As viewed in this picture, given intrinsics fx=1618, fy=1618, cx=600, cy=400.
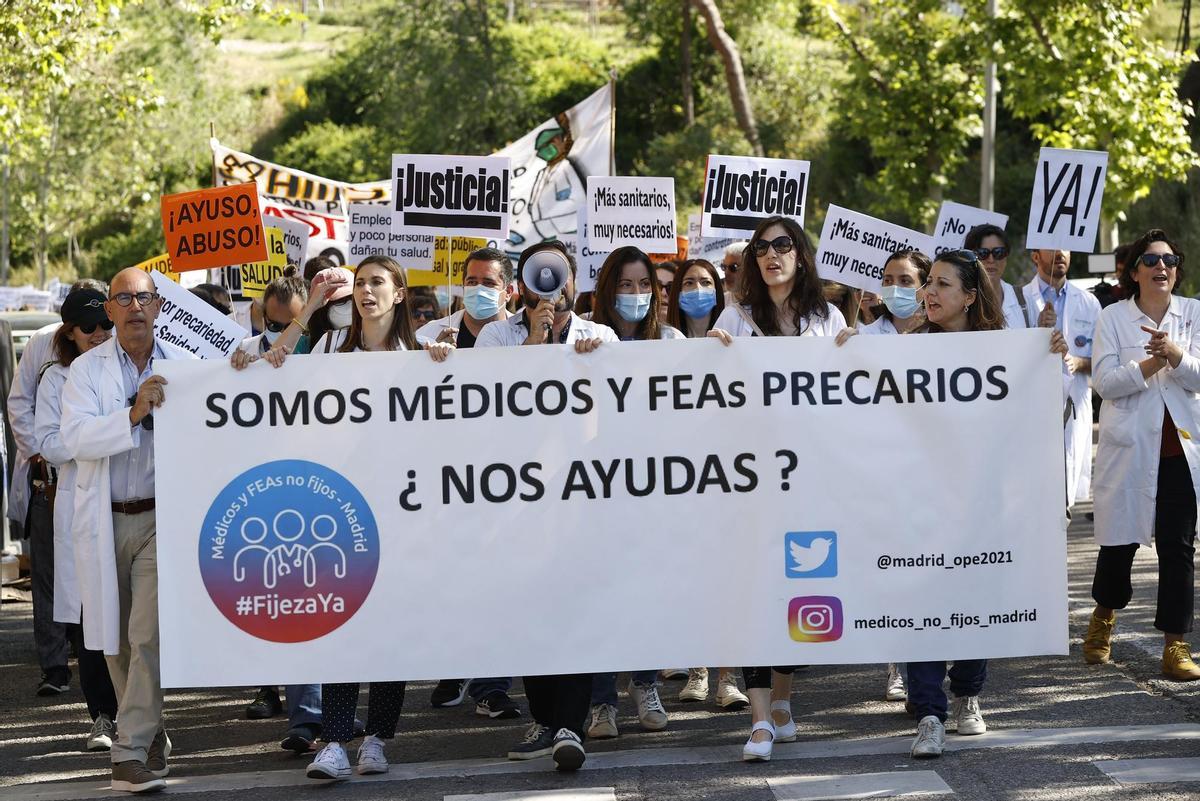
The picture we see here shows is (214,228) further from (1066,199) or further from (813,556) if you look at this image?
(813,556)

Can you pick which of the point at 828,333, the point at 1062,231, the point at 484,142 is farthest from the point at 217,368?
the point at 484,142

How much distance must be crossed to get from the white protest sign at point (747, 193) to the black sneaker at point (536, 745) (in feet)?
14.0

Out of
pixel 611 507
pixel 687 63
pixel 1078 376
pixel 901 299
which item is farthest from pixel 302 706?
pixel 687 63

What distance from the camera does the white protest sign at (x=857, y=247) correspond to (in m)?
9.12

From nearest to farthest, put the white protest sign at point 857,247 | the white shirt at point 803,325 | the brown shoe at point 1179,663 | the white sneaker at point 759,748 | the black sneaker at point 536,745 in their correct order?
the white sneaker at point 759,748
the black sneaker at point 536,745
the white shirt at point 803,325
the brown shoe at point 1179,663
the white protest sign at point 857,247

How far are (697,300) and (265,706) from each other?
2.82m

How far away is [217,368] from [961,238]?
16.5 feet

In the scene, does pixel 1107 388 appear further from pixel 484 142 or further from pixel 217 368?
pixel 484 142

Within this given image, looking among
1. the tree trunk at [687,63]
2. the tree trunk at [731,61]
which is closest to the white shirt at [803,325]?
the tree trunk at [731,61]

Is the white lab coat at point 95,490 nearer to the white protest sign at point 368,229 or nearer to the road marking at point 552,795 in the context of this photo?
the road marking at point 552,795

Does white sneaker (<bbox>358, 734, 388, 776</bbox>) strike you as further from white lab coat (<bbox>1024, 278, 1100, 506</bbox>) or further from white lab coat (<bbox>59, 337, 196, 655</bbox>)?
white lab coat (<bbox>1024, 278, 1100, 506</bbox>)

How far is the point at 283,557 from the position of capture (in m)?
6.19

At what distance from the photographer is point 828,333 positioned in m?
6.69

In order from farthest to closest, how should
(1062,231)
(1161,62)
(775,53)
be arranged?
(775,53) → (1161,62) → (1062,231)
